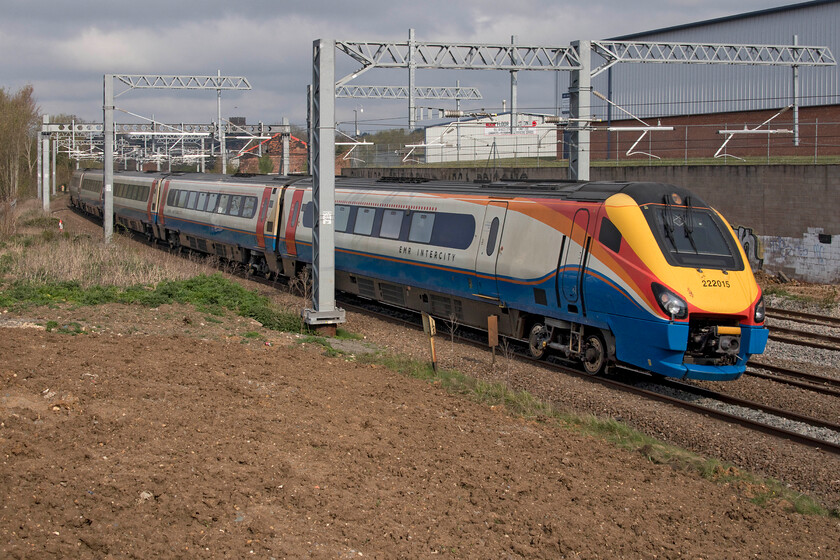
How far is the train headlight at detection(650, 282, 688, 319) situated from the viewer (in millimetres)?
11156

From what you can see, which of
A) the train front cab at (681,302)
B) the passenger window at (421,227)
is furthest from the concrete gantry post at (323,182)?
the train front cab at (681,302)

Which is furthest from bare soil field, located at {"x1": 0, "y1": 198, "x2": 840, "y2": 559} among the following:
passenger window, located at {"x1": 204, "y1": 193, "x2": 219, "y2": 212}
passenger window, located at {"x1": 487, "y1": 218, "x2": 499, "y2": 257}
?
passenger window, located at {"x1": 204, "y1": 193, "x2": 219, "y2": 212}

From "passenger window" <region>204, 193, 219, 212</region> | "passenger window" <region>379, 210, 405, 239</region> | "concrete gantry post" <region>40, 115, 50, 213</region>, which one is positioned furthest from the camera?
"concrete gantry post" <region>40, 115, 50, 213</region>

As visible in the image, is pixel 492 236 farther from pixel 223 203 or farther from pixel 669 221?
pixel 223 203

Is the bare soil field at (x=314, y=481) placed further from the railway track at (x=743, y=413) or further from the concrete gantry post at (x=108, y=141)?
the concrete gantry post at (x=108, y=141)

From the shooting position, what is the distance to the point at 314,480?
284 inches

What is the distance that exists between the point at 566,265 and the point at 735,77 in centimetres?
3010

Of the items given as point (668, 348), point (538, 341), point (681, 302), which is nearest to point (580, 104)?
point (538, 341)

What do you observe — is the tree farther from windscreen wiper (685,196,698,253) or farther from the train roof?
windscreen wiper (685,196,698,253)

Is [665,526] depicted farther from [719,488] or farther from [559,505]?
[719,488]

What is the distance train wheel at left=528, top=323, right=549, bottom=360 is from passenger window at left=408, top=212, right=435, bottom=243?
10.8 ft

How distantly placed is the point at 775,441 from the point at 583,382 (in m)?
3.06

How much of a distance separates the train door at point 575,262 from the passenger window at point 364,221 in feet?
20.8

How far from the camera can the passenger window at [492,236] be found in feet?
47.5
